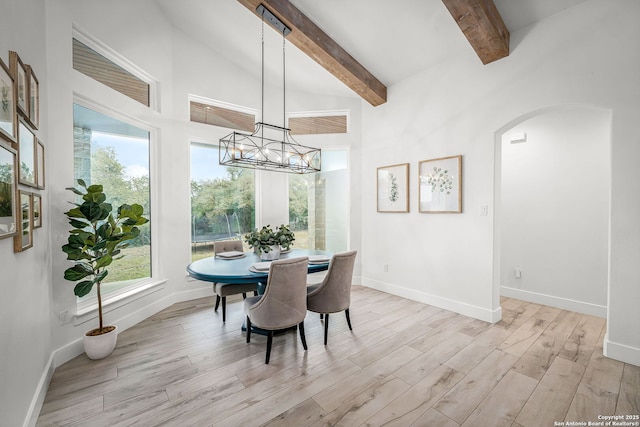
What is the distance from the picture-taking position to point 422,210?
371cm

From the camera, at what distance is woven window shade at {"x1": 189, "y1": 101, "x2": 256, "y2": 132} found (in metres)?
3.88

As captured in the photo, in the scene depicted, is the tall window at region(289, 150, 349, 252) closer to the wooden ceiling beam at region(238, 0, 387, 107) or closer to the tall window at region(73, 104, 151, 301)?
the wooden ceiling beam at region(238, 0, 387, 107)

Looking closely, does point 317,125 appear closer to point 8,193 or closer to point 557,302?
point 8,193

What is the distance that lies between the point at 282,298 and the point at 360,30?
10.2 ft

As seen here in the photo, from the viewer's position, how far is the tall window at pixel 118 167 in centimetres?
265

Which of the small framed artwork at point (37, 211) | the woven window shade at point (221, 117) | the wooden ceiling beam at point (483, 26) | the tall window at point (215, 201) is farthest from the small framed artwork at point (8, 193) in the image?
the wooden ceiling beam at point (483, 26)

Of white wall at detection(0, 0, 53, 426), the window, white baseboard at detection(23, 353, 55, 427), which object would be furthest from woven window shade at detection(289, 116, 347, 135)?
white baseboard at detection(23, 353, 55, 427)

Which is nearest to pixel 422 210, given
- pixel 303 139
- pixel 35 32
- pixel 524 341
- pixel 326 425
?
pixel 524 341

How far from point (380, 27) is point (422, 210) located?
2308 mm

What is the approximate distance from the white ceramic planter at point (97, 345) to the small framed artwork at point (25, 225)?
1.11m

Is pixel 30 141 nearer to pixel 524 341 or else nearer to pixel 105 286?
pixel 105 286

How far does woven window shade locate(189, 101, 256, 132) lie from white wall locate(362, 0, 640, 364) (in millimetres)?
1977

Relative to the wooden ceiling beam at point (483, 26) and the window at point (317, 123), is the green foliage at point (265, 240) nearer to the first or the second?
the window at point (317, 123)

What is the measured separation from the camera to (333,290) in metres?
2.60
